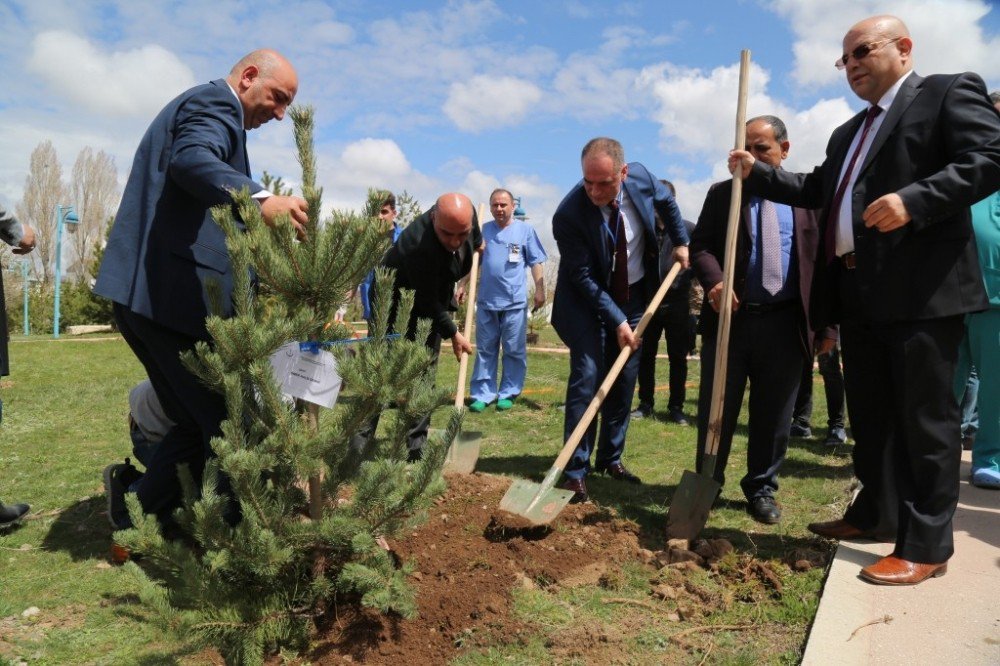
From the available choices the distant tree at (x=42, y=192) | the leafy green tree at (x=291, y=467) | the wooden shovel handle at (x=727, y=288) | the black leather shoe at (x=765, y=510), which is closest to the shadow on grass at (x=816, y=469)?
the black leather shoe at (x=765, y=510)

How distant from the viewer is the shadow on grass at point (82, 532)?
3570 millimetres

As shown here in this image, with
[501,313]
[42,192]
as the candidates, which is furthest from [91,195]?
[501,313]

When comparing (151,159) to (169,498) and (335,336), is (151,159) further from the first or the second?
(169,498)

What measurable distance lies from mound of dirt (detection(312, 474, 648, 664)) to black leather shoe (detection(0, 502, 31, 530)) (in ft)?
6.63

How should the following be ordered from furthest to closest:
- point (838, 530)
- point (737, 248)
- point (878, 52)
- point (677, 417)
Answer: point (677, 417) < point (737, 248) < point (838, 530) < point (878, 52)

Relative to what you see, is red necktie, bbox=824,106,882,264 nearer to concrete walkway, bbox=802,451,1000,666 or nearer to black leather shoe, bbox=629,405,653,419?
concrete walkway, bbox=802,451,1000,666

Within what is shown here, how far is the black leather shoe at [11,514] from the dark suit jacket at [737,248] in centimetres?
381

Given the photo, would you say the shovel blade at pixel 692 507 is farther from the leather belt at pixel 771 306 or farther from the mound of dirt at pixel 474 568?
the leather belt at pixel 771 306

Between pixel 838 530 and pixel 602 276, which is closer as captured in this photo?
pixel 838 530

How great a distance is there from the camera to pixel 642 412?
712 cm

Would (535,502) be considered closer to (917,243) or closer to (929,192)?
(917,243)

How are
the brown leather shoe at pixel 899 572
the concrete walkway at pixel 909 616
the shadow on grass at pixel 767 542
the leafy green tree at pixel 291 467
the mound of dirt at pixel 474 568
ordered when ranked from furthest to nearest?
the shadow on grass at pixel 767 542 → the brown leather shoe at pixel 899 572 → the mound of dirt at pixel 474 568 → the concrete walkway at pixel 909 616 → the leafy green tree at pixel 291 467

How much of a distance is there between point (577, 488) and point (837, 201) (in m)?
2.07

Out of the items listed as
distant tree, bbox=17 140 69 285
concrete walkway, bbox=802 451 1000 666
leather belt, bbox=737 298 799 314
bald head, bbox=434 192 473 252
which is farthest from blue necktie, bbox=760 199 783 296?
distant tree, bbox=17 140 69 285
